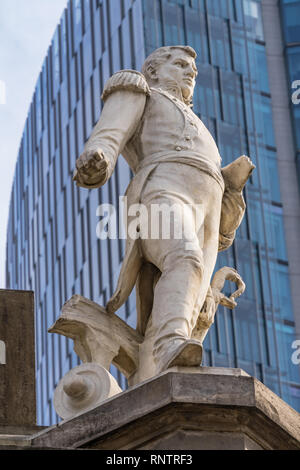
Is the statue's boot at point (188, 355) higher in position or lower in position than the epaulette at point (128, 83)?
lower

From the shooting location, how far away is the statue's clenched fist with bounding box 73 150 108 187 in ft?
33.2

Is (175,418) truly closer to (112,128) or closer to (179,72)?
(112,128)

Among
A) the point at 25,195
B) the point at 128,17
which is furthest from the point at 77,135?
the point at 25,195

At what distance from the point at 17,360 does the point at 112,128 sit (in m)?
1.83

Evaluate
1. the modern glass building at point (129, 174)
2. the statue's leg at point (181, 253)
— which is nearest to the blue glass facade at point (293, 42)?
the modern glass building at point (129, 174)

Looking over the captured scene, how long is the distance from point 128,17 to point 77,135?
20.3 ft

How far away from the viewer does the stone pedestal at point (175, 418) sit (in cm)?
852

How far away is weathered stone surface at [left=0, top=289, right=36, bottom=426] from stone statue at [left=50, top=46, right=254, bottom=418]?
22.6 inches

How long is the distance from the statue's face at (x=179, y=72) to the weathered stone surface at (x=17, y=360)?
2.06 metres

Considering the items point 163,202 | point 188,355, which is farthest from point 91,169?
point 188,355

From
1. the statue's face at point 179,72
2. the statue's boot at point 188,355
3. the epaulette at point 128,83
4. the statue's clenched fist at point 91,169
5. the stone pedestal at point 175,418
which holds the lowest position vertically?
the stone pedestal at point 175,418

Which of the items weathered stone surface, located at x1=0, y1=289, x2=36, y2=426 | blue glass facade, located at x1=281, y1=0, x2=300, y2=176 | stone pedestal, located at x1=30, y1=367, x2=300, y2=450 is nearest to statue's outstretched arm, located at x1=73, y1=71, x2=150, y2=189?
weathered stone surface, located at x1=0, y1=289, x2=36, y2=426

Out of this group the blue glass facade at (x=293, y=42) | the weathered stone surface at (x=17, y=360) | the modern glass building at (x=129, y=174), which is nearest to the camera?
the weathered stone surface at (x=17, y=360)

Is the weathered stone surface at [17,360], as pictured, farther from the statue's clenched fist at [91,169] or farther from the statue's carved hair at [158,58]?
the statue's carved hair at [158,58]
